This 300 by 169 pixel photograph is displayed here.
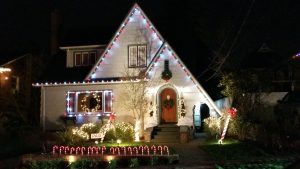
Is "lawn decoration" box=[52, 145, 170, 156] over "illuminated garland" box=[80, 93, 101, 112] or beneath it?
beneath

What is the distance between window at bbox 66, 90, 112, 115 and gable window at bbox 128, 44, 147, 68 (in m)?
2.37

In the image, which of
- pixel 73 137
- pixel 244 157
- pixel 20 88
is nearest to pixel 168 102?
pixel 73 137

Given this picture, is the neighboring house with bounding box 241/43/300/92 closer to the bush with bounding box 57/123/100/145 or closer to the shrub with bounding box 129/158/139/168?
the bush with bounding box 57/123/100/145

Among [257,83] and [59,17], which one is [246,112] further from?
[59,17]

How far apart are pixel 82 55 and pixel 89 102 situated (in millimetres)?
3875

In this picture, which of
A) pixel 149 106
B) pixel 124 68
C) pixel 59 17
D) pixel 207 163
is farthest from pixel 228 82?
pixel 59 17

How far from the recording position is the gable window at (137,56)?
2711cm

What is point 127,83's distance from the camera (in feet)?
86.9

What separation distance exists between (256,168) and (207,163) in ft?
5.92

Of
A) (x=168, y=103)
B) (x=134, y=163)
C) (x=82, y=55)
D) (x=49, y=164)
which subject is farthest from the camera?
(x=82, y=55)

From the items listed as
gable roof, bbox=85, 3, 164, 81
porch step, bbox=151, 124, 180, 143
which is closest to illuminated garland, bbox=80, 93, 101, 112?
gable roof, bbox=85, 3, 164, 81

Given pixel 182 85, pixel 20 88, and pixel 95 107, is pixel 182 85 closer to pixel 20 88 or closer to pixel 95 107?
pixel 95 107

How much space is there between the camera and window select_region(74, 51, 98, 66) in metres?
29.5

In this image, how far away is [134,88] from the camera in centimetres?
2575
